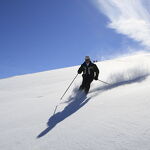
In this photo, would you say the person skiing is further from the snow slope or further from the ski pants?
the snow slope

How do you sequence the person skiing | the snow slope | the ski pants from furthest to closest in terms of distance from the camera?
the person skiing, the ski pants, the snow slope

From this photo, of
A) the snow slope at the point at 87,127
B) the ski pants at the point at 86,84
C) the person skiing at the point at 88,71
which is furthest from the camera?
the person skiing at the point at 88,71

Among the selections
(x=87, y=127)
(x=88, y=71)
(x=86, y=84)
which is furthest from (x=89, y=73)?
(x=87, y=127)

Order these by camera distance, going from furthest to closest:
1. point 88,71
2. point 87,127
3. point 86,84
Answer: point 88,71, point 86,84, point 87,127

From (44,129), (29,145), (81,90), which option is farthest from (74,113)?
(81,90)

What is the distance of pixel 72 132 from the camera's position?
5.49 metres

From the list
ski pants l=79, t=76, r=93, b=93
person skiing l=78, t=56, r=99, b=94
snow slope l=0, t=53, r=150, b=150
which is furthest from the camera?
person skiing l=78, t=56, r=99, b=94

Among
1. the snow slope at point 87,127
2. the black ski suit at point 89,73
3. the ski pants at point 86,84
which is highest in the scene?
the black ski suit at point 89,73

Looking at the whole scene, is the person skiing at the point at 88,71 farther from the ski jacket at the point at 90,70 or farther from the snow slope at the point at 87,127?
the snow slope at the point at 87,127

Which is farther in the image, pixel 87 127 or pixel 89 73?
pixel 89 73

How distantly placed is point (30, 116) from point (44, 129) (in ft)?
5.89

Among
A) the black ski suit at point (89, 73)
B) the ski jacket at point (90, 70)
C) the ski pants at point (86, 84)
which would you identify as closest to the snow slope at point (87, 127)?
the ski pants at point (86, 84)

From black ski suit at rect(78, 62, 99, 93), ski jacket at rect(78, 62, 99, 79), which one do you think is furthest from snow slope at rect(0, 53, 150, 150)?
ski jacket at rect(78, 62, 99, 79)

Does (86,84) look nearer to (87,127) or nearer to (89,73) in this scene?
(89,73)
